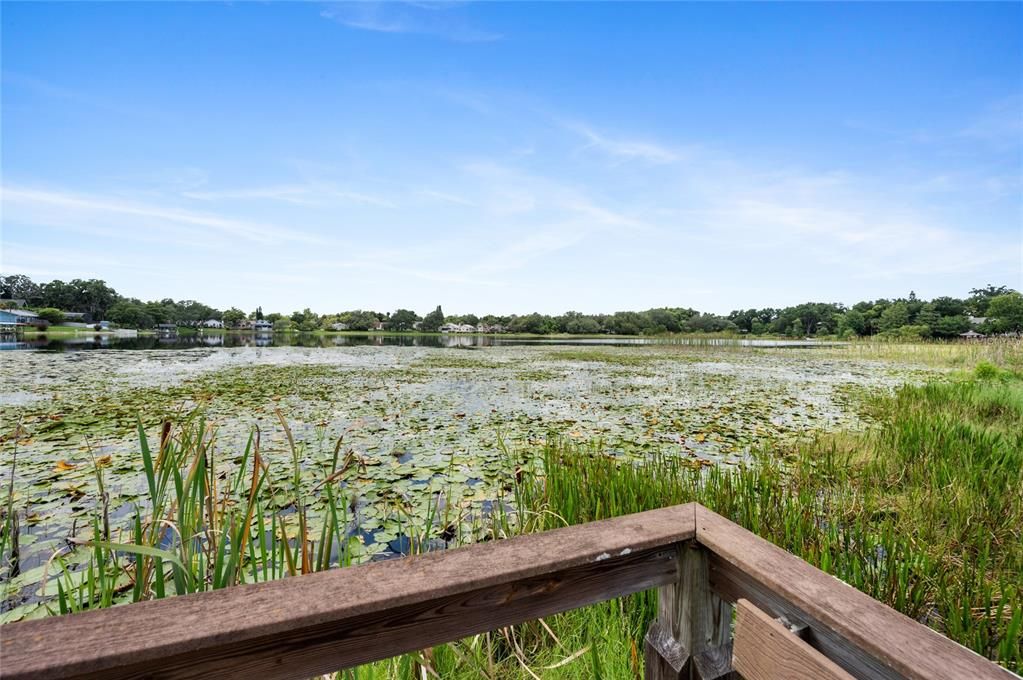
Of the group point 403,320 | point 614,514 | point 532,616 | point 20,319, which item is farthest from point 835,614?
point 403,320

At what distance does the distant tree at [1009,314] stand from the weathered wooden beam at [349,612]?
67647 millimetres

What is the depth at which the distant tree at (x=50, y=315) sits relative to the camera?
4591cm

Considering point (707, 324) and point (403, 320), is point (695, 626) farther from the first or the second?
point (403, 320)

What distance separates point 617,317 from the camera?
218 ft

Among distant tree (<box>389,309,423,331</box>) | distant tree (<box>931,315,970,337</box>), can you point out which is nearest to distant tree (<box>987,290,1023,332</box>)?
distant tree (<box>931,315,970,337</box>)

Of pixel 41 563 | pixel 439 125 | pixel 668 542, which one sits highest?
pixel 439 125

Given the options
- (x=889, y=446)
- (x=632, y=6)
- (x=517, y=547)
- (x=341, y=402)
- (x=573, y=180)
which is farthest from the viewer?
(x=573, y=180)

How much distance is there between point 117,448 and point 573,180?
31.1m

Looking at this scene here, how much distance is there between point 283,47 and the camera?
14938 millimetres

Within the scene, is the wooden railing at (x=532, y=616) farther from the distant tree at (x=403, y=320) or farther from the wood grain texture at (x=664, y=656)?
the distant tree at (x=403, y=320)

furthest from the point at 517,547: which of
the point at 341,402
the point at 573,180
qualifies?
the point at 573,180

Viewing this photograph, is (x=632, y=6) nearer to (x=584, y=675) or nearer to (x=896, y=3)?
(x=896, y=3)

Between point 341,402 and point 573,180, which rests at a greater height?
point 573,180

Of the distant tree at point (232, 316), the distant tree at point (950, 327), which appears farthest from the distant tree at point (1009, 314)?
the distant tree at point (232, 316)
